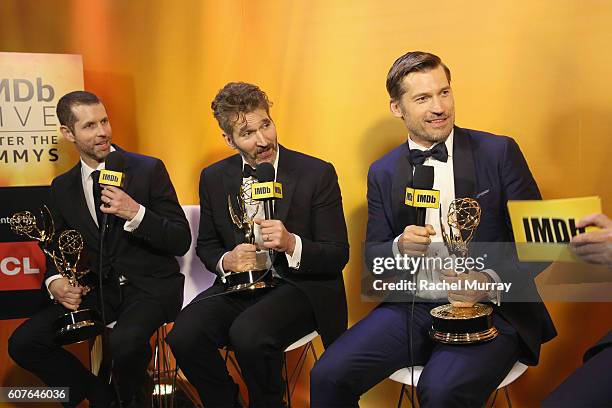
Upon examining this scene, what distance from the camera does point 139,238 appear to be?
365 centimetres

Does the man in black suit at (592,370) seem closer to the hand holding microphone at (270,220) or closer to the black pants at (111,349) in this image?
the hand holding microphone at (270,220)

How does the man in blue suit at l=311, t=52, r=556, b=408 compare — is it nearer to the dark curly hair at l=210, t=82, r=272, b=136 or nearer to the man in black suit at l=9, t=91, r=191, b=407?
the dark curly hair at l=210, t=82, r=272, b=136

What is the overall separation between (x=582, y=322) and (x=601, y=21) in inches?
56.6

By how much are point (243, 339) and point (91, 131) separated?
1.37 meters

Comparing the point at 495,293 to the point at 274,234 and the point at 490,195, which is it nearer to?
the point at 490,195

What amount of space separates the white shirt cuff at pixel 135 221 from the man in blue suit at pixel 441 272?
1106 millimetres

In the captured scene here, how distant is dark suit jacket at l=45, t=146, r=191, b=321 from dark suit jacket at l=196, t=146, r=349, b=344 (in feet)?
0.58

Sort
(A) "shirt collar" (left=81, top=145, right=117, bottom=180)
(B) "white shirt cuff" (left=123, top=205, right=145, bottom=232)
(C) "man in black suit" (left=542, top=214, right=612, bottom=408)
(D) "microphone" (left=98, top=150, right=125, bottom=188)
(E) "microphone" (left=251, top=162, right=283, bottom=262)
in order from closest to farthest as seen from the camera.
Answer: (C) "man in black suit" (left=542, top=214, right=612, bottom=408)
(E) "microphone" (left=251, top=162, right=283, bottom=262)
(D) "microphone" (left=98, top=150, right=125, bottom=188)
(B) "white shirt cuff" (left=123, top=205, right=145, bottom=232)
(A) "shirt collar" (left=81, top=145, right=117, bottom=180)

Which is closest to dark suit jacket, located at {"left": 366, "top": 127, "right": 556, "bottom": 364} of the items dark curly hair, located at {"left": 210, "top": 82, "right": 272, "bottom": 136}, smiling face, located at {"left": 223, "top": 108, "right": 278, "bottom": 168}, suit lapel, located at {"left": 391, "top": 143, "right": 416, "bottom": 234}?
suit lapel, located at {"left": 391, "top": 143, "right": 416, "bottom": 234}

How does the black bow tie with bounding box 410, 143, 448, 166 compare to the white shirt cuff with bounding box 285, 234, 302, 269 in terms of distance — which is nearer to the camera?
the black bow tie with bounding box 410, 143, 448, 166

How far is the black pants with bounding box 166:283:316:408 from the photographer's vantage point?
312 centimetres

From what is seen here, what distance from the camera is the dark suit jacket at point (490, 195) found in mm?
2859

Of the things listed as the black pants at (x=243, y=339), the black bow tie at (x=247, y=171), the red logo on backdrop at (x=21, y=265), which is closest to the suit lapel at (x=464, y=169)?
the black pants at (x=243, y=339)

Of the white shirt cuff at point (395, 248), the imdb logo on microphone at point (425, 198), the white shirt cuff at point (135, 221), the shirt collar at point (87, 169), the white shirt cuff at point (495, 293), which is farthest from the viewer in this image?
the shirt collar at point (87, 169)
